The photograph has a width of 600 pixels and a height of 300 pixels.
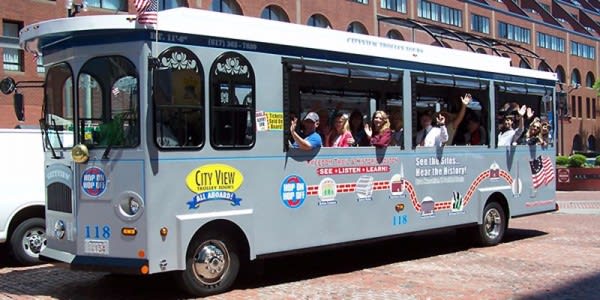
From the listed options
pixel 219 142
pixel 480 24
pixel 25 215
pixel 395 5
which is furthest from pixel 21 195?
pixel 480 24

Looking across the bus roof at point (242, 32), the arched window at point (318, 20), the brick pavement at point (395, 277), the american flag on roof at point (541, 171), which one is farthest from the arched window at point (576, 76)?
the bus roof at point (242, 32)

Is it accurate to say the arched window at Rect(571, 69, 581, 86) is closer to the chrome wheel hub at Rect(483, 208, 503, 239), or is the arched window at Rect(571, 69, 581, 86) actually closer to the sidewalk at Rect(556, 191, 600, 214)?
the sidewalk at Rect(556, 191, 600, 214)

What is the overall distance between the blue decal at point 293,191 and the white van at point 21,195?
171 inches

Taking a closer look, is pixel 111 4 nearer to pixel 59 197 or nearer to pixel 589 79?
pixel 59 197

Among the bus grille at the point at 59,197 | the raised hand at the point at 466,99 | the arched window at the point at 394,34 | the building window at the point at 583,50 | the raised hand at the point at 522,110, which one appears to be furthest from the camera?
the building window at the point at 583,50

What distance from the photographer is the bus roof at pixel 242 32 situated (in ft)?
22.7

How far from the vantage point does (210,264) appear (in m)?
7.28

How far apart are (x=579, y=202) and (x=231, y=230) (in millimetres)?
16314

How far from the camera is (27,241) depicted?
10.1 metres

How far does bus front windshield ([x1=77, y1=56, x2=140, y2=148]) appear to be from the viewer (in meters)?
6.91

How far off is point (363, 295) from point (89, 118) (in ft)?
11.7

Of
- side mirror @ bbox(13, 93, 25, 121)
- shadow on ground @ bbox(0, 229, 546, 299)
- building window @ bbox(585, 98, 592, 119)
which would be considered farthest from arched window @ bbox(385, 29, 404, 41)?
side mirror @ bbox(13, 93, 25, 121)

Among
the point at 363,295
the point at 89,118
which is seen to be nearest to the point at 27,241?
the point at 89,118

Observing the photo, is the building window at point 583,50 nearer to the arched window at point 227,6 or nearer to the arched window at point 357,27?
the arched window at point 357,27
